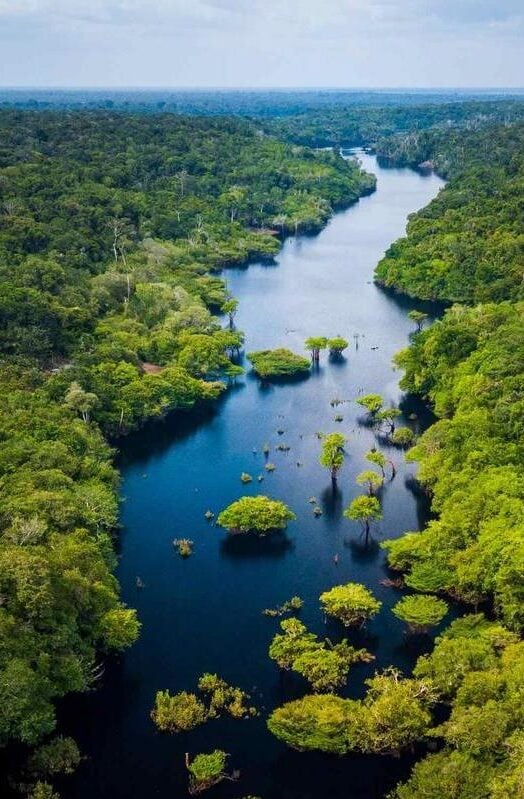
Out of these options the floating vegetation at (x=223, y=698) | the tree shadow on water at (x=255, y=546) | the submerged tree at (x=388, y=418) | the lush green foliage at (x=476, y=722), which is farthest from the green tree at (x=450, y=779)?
the submerged tree at (x=388, y=418)

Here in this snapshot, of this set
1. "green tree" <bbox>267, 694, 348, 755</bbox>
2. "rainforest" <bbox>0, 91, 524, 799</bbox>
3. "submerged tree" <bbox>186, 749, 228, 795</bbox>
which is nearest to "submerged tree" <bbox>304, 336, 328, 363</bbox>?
"rainforest" <bbox>0, 91, 524, 799</bbox>

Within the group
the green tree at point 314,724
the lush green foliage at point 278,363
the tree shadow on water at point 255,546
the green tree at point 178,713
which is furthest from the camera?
the lush green foliage at point 278,363

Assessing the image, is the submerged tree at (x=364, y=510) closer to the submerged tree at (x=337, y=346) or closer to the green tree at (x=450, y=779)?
the green tree at (x=450, y=779)

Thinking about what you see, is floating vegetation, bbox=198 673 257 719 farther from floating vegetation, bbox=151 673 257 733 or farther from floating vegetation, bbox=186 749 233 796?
floating vegetation, bbox=186 749 233 796

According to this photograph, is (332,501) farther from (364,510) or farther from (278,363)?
(278,363)

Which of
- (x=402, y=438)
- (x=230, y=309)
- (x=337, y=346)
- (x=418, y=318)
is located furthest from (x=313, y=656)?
(x=230, y=309)

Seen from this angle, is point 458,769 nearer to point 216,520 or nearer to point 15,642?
point 15,642
